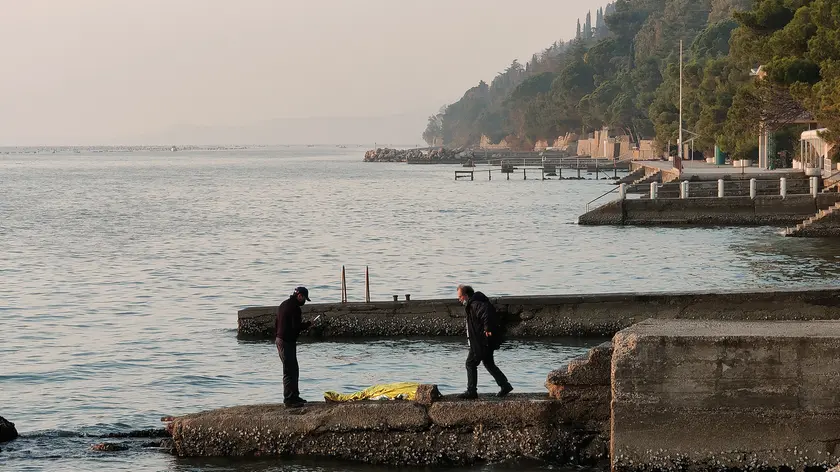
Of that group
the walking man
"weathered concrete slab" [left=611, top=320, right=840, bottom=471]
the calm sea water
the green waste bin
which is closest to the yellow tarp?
the walking man

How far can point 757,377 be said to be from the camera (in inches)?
566

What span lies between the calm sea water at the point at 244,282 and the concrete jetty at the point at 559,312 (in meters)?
0.43

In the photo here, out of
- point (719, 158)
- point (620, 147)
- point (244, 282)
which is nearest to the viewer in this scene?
point (244, 282)

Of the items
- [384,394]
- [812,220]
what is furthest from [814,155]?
[384,394]

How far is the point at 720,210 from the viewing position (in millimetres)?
54500

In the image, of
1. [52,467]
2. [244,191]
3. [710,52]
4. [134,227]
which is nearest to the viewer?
[52,467]

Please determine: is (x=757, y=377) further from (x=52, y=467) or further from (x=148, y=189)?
(x=148, y=189)

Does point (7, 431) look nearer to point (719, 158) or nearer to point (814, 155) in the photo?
point (814, 155)

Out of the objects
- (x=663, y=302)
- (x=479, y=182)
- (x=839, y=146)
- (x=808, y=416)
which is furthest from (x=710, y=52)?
(x=808, y=416)

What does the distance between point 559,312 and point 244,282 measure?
15872 millimetres

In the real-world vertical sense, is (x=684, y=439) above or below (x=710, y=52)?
below

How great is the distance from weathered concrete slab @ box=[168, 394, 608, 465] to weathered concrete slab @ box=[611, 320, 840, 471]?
0.90 meters

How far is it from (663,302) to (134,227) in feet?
151

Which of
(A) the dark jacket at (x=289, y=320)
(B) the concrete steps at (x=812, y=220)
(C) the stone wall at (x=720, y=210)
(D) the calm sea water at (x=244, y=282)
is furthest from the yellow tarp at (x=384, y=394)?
(C) the stone wall at (x=720, y=210)
